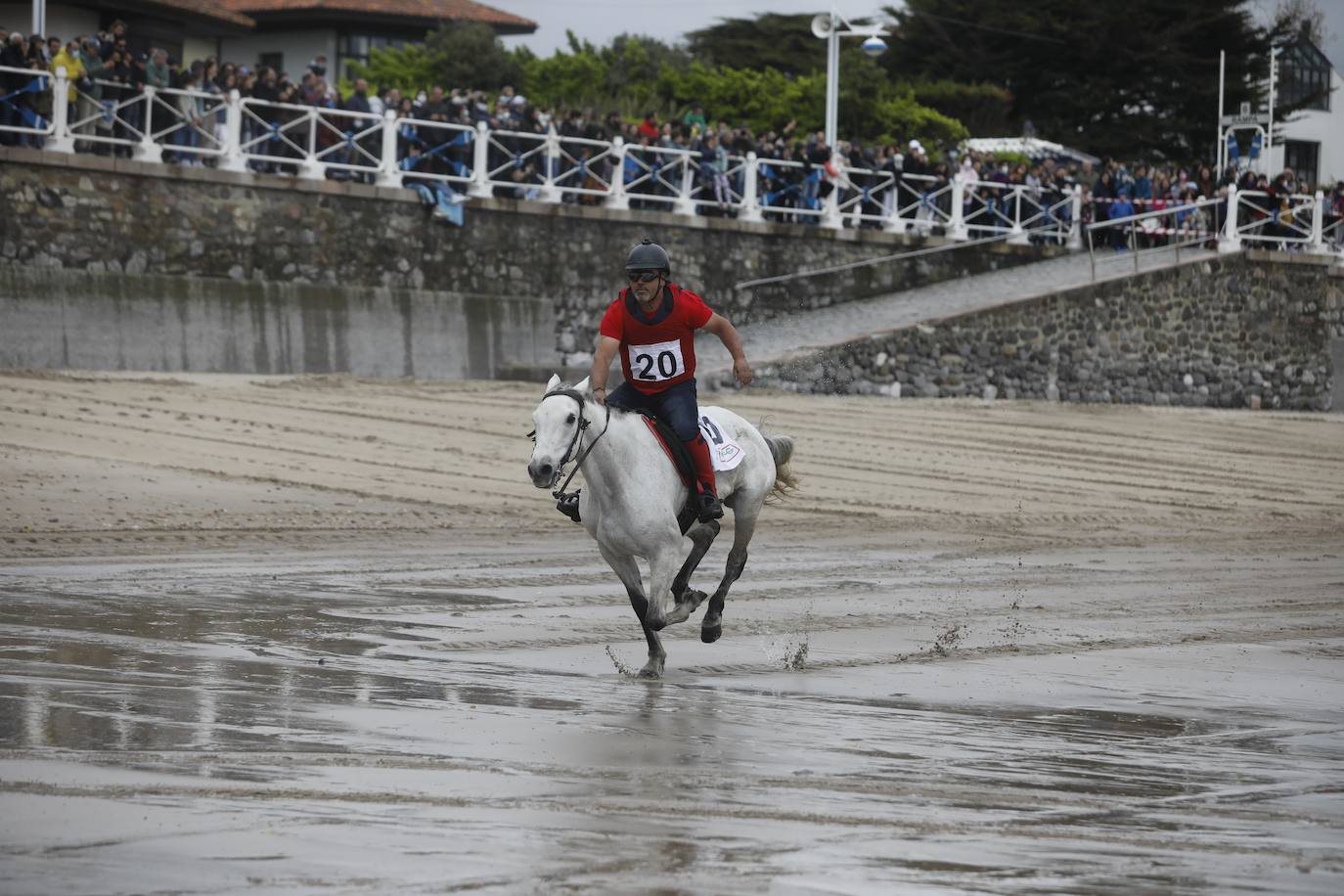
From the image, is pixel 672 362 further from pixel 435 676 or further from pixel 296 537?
pixel 296 537

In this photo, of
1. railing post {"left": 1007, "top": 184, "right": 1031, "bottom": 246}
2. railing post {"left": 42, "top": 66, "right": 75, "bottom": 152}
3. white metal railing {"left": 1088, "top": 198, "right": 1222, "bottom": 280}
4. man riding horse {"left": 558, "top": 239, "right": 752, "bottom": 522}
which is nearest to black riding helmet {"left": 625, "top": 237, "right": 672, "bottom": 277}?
man riding horse {"left": 558, "top": 239, "right": 752, "bottom": 522}

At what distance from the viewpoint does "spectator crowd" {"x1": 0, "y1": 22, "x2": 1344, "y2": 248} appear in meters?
23.4

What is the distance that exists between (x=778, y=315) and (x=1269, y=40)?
27038mm

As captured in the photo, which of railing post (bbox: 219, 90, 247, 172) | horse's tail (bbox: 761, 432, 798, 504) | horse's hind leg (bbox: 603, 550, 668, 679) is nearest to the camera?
horse's hind leg (bbox: 603, 550, 668, 679)

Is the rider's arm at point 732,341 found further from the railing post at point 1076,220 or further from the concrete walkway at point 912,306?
the railing post at point 1076,220

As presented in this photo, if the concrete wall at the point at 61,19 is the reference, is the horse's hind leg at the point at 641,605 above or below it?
below

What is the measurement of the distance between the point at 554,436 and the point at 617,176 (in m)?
19.8

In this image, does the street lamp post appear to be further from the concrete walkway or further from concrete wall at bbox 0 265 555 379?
concrete wall at bbox 0 265 555 379

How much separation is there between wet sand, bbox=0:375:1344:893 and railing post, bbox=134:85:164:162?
4.44m

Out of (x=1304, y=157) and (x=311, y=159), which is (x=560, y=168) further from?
(x=1304, y=157)

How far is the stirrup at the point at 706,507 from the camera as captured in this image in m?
9.91

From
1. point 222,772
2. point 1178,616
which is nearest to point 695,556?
point 1178,616

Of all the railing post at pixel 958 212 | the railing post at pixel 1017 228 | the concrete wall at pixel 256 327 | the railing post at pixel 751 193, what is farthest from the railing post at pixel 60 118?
the railing post at pixel 1017 228

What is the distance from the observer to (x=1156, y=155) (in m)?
52.9
